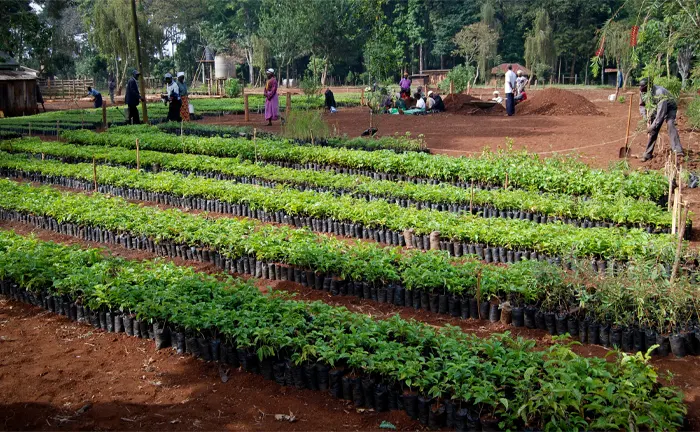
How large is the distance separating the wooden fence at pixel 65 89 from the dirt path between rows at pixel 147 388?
39.6 m

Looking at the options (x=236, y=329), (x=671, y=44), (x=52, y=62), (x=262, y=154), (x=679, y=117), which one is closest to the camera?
(x=236, y=329)

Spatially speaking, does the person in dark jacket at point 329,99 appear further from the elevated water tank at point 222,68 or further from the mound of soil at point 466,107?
the elevated water tank at point 222,68

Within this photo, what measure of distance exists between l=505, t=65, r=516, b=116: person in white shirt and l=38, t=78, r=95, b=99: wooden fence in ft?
94.4

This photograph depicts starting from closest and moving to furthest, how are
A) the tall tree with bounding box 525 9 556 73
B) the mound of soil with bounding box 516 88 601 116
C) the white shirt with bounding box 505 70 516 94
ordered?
the white shirt with bounding box 505 70 516 94
the mound of soil with bounding box 516 88 601 116
the tall tree with bounding box 525 9 556 73

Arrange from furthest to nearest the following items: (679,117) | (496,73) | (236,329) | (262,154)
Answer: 1. (496,73)
2. (679,117)
3. (262,154)
4. (236,329)

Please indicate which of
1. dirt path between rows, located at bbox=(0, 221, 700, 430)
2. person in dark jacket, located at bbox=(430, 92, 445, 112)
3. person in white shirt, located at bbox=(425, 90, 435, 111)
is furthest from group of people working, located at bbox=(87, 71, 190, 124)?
dirt path between rows, located at bbox=(0, 221, 700, 430)

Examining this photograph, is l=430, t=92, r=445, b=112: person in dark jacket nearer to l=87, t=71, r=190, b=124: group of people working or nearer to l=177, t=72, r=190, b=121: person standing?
l=177, t=72, r=190, b=121: person standing

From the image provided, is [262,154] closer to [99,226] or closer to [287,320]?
[99,226]

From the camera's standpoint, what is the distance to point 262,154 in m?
15.1

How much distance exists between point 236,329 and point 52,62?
42.4m

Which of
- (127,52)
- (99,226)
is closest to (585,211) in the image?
(99,226)

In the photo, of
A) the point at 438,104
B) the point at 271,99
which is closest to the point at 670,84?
the point at 271,99

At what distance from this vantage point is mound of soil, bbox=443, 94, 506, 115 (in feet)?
86.6

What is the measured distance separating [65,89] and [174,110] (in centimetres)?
2737
